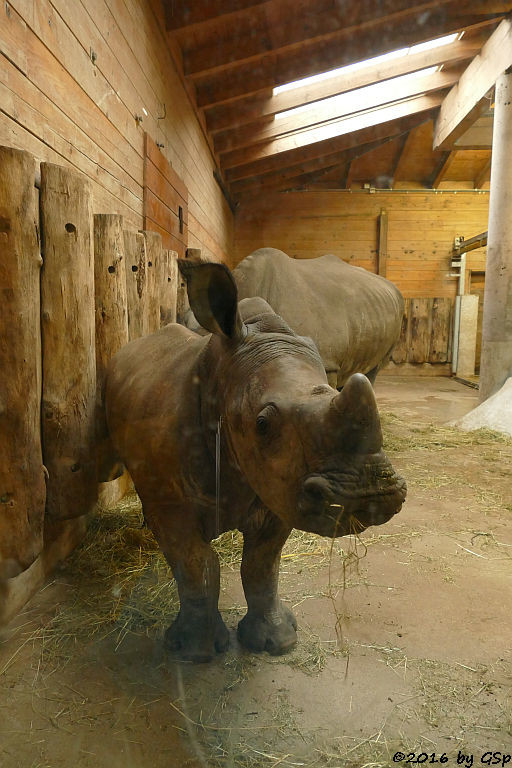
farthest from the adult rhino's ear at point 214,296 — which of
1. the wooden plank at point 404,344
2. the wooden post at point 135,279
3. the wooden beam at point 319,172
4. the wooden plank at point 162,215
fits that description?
the wooden plank at point 404,344

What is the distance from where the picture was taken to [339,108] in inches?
426

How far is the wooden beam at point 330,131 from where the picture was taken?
36.6ft

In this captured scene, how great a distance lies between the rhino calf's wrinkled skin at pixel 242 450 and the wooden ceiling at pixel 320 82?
17.4 ft

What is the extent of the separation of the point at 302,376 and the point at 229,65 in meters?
6.66

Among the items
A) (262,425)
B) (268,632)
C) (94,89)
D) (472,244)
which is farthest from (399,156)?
(262,425)

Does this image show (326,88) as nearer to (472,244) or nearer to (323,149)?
(323,149)

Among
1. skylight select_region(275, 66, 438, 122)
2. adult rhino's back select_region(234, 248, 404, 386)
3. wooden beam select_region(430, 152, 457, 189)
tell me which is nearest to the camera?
adult rhino's back select_region(234, 248, 404, 386)

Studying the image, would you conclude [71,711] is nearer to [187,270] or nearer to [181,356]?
[181,356]

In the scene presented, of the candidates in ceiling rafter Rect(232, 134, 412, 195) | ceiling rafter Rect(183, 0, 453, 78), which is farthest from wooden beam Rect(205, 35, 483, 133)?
ceiling rafter Rect(232, 134, 412, 195)

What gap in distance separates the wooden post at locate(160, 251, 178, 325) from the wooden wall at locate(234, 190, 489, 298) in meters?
11.1

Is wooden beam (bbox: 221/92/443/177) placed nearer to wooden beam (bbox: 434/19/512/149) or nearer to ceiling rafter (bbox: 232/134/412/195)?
wooden beam (bbox: 434/19/512/149)

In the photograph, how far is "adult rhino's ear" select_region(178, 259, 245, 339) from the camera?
2.07 meters

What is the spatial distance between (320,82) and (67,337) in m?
8.49

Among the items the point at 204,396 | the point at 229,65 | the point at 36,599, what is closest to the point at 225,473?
the point at 204,396
